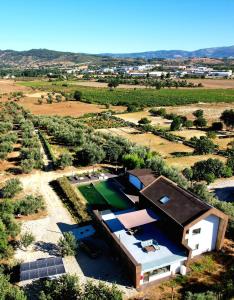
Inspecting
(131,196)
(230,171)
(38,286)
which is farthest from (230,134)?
(38,286)

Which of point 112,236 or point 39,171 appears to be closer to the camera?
point 112,236

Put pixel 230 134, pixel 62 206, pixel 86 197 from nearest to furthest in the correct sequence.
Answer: pixel 62 206, pixel 86 197, pixel 230 134

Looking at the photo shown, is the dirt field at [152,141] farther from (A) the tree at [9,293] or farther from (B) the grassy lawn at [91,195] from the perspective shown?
(A) the tree at [9,293]

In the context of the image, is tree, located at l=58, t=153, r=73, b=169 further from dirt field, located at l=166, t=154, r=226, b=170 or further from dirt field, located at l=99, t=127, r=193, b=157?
dirt field, located at l=99, t=127, r=193, b=157

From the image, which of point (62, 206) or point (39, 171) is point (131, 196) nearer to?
point (62, 206)

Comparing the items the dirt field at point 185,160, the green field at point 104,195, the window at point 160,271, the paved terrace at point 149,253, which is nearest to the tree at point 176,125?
the dirt field at point 185,160
